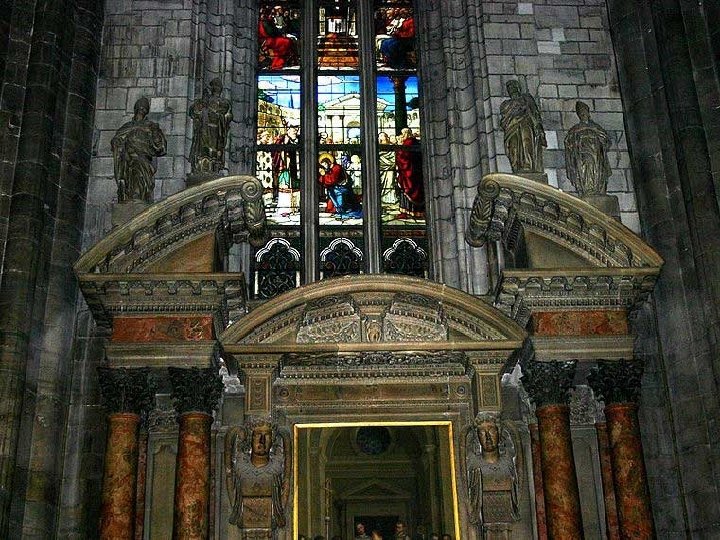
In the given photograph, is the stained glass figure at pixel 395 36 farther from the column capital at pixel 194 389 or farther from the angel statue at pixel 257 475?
the angel statue at pixel 257 475

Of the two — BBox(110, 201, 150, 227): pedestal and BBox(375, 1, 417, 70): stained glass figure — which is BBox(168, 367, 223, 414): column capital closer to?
BBox(110, 201, 150, 227): pedestal

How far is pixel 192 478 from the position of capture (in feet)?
35.6

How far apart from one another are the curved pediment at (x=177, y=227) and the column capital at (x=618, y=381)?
4.39m

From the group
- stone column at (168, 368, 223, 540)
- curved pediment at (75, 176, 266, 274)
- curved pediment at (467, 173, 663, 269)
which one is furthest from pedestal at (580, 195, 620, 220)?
stone column at (168, 368, 223, 540)

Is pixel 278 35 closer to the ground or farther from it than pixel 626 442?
farther from it

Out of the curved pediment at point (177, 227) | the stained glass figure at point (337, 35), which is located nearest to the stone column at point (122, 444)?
the curved pediment at point (177, 227)

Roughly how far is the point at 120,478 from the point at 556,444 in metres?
4.69

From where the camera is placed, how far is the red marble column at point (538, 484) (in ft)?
37.7

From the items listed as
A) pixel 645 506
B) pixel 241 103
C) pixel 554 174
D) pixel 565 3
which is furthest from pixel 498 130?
pixel 645 506

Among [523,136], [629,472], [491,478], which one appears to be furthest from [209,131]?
[629,472]

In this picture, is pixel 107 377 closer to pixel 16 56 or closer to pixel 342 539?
pixel 342 539

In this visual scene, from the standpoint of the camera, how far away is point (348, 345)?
11469 millimetres

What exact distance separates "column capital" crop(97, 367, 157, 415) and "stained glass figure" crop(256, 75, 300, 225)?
4005mm

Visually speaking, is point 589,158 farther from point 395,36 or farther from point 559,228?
point 395,36
